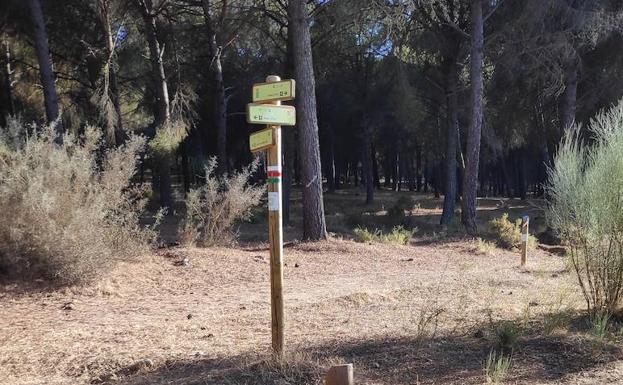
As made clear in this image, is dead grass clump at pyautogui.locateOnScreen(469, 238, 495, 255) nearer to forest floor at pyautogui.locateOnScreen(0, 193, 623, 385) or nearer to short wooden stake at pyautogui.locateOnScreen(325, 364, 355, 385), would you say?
forest floor at pyautogui.locateOnScreen(0, 193, 623, 385)

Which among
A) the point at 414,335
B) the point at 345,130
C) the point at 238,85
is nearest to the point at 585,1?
the point at 238,85

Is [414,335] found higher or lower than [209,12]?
lower

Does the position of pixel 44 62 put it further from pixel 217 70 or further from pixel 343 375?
pixel 343 375

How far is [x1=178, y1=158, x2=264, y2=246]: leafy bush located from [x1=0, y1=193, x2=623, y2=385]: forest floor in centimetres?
83

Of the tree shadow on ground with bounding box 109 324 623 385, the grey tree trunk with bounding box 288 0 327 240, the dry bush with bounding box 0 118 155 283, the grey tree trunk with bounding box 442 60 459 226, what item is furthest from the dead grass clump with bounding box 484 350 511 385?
the grey tree trunk with bounding box 442 60 459 226

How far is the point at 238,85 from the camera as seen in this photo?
79.2 feet

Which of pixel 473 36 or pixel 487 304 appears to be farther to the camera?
pixel 473 36

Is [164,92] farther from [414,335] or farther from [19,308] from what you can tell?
[414,335]

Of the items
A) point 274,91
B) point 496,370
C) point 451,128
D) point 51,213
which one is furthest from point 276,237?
point 451,128

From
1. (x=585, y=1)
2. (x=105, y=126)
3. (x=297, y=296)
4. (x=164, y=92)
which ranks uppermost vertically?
(x=585, y=1)

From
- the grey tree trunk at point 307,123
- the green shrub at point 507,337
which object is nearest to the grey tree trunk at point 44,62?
the grey tree trunk at point 307,123

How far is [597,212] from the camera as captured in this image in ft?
18.9

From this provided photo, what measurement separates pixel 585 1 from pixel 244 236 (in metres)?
12.4

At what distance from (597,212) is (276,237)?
11.1 feet
